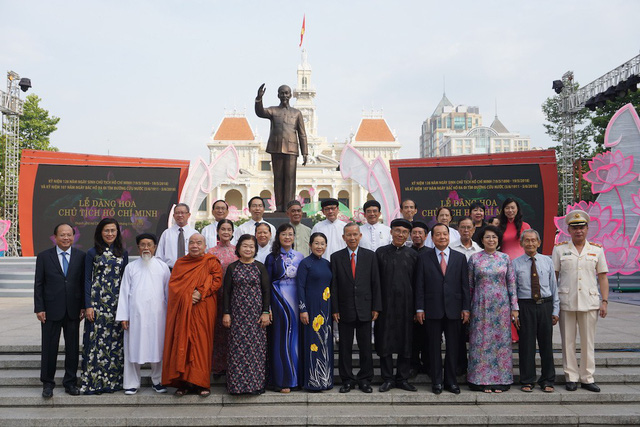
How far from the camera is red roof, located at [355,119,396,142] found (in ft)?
136

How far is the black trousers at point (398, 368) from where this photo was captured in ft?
12.2

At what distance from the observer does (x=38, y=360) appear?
13.8 ft

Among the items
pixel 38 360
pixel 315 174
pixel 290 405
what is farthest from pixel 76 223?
pixel 315 174

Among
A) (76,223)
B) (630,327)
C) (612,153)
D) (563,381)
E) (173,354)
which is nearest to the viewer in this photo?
(173,354)

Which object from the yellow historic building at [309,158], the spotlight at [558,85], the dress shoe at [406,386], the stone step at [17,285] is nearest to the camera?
the dress shoe at [406,386]

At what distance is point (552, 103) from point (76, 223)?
2179 cm

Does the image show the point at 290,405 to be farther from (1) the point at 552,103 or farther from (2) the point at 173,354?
(1) the point at 552,103

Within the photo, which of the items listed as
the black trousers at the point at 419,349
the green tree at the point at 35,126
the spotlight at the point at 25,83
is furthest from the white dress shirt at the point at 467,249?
the green tree at the point at 35,126

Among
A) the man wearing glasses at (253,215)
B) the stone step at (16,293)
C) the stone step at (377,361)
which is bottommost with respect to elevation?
the stone step at (377,361)

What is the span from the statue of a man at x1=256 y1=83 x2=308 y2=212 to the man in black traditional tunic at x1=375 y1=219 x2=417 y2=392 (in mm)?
2948

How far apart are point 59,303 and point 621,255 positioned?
383 inches

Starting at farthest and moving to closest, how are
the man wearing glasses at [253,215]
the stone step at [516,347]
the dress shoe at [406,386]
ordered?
the man wearing glasses at [253,215], the stone step at [516,347], the dress shoe at [406,386]

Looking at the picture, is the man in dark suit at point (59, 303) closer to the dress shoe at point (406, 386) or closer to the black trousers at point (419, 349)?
the dress shoe at point (406, 386)

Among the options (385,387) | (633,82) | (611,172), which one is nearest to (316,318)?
(385,387)
